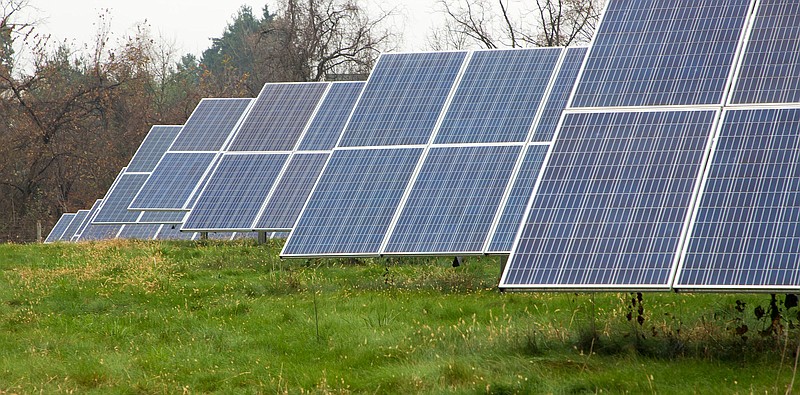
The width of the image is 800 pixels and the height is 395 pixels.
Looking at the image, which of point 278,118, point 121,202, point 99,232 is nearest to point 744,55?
point 278,118

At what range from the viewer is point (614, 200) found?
10578 mm

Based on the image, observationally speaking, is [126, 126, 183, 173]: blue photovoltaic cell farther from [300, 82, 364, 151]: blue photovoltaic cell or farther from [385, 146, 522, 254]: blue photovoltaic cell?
[385, 146, 522, 254]: blue photovoltaic cell

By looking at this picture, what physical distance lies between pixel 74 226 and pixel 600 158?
34.6 m

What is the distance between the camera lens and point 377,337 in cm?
1257

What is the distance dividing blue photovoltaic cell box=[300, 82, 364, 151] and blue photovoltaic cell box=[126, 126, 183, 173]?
1180cm

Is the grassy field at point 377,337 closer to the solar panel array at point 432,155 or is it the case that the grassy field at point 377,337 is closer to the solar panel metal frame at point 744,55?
the solar panel array at point 432,155

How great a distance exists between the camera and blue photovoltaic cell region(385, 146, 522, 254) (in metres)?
14.6

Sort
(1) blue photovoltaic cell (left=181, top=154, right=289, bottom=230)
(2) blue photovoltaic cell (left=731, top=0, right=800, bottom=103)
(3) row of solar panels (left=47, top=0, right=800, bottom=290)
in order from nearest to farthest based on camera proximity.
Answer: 1. (3) row of solar panels (left=47, top=0, right=800, bottom=290)
2. (2) blue photovoltaic cell (left=731, top=0, right=800, bottom=103)
3. (1) blue photovoltaic cell (left=181, top=154, right=289, bottom=230)

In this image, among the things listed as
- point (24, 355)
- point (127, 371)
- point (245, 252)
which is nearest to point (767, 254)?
point (127, 371)

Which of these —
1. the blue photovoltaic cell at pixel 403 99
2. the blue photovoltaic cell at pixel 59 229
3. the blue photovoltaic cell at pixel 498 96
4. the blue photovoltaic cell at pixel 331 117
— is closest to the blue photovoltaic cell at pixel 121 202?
the blue photovoltaic cell at pixel 59 229

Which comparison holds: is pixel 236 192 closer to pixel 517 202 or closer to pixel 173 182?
pixel 173 182

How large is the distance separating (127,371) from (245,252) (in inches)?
480

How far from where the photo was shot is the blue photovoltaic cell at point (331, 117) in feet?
78.9

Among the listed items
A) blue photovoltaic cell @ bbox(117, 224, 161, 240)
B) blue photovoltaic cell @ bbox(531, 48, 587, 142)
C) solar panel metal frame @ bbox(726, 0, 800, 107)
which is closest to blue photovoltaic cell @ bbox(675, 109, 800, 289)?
solar panel metal frame @ bbox(726, 0, 800, 107)
